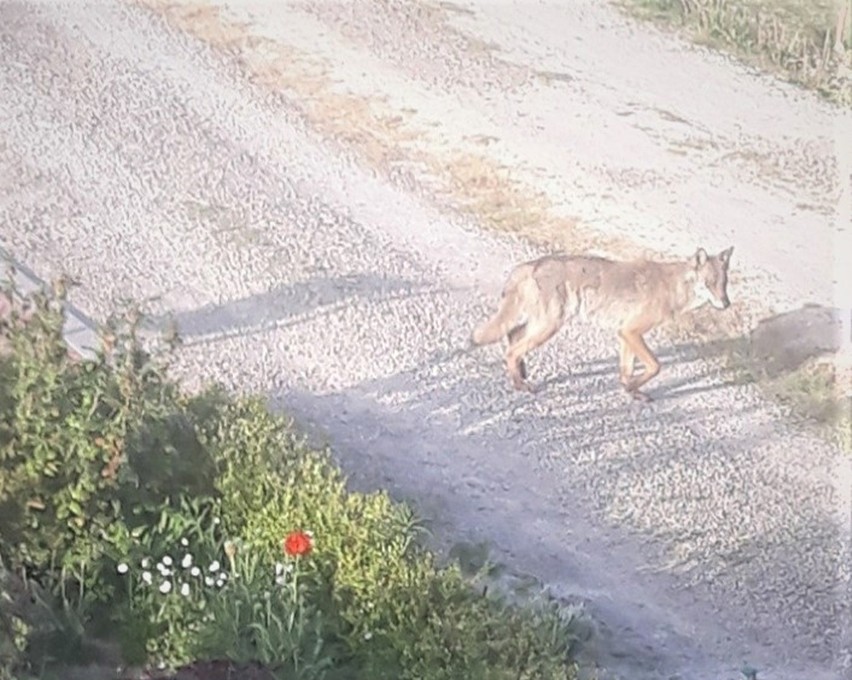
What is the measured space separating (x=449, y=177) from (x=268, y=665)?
1013 millimetres

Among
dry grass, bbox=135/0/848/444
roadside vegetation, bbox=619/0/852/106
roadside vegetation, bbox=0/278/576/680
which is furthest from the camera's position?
dry grass, bbox=135/0/848/444

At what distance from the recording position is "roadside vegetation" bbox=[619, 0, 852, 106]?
3.24m

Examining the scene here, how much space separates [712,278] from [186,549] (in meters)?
1.15

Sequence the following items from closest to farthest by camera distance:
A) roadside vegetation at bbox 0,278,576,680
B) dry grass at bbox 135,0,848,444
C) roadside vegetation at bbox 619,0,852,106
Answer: roadside vegetation at bbox 0,278,576,680
roadside vegetation at bbox 619,0,852,106
dry grass at bbox 135,0,848,444

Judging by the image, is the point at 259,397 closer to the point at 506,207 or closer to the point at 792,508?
the point at 506,207

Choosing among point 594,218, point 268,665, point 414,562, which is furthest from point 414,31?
point 268,665

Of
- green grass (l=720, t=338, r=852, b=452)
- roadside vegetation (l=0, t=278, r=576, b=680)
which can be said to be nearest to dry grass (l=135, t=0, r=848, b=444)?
green grass (l=720, t=338, r=852, b=452)

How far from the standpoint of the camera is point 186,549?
3.36 m

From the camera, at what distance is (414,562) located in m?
3.18

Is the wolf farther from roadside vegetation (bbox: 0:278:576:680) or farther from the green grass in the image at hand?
roadside vegetation (bbox: 0:278:576:680)

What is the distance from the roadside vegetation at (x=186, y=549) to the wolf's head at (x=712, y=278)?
662 millimetres

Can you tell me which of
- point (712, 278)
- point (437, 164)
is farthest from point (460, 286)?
point (712, 278)

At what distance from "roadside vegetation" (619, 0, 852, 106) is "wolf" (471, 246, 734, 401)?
1.19ft

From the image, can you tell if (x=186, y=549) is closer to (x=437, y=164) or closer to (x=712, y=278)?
(x=437, y=164)
